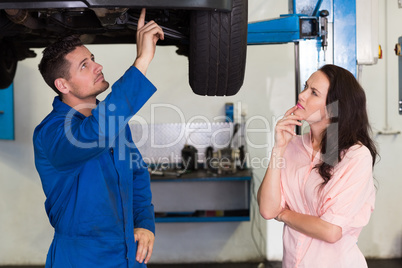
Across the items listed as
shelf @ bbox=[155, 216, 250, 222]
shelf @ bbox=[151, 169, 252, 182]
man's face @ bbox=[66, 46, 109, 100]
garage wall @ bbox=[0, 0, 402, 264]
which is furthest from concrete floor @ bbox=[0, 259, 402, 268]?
man's face @ bbox=[66, 46, 109, 100]

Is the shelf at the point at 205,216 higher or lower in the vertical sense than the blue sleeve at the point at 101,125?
lower

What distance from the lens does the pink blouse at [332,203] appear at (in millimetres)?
1423

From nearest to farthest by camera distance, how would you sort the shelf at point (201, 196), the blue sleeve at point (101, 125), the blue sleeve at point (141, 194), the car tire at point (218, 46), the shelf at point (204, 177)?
1. the blue sleeve at point (101, 125)
2. the car tire at point (218, 46)
3. the blue sleeve at point (141, 194)
4. the shelf at point (204, 177)
5. the shelf at point (201, 196)

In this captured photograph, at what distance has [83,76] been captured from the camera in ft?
4.95

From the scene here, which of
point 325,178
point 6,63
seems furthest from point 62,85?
point 6,63

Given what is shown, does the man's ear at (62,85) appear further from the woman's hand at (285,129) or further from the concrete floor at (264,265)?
the concrete floor at (264,265)

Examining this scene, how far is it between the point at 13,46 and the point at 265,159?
2395 millimetres

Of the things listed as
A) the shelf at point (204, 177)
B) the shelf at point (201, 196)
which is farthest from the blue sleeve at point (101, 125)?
the shelf at point (201, 196)

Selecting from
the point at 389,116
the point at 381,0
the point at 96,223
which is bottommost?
the point at 96,223

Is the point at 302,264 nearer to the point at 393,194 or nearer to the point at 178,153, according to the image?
the point at 178,153

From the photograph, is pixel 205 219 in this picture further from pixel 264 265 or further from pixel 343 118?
pixel 343 118

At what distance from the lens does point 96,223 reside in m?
1.46

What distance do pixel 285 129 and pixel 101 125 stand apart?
661 mm

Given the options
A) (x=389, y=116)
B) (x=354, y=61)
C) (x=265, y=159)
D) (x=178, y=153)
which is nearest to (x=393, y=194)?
(x=389, y=116)
